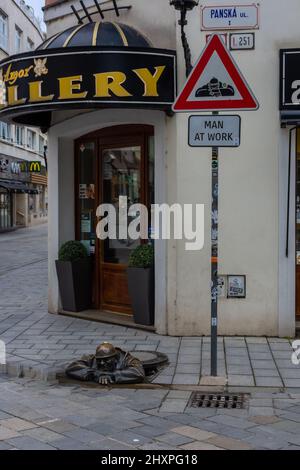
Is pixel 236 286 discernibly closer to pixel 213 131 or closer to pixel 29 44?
pixel 213 131

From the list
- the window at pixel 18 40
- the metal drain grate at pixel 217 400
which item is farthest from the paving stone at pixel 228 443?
the window at pixel 18 40

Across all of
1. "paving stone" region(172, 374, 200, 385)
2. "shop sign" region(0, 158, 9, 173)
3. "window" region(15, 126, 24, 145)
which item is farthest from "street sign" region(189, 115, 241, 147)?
"window" region(15, 126, 24, 145)

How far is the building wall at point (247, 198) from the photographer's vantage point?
7.44 metres

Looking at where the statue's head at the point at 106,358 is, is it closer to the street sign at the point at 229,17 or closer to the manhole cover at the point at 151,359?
the manhole cover at the point at 151,359

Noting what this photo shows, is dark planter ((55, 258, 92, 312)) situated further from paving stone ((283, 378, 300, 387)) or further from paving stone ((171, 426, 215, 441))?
paving stone ((171, 426, 215, 441))

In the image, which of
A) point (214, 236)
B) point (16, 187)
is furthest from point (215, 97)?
point (16, 187)

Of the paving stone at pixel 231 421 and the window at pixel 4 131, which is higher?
the window at pixel 4 131

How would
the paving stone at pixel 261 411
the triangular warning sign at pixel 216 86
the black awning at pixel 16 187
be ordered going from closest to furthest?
1. the paving stone at pixel 261 411
2. the triangular warning sign at pixel 216 86
3. the black awning at pixel 16 187

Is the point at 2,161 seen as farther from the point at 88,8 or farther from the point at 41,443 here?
the point at 41,443

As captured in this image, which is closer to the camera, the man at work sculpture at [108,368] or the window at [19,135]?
the man at work sculpture at [108,368]

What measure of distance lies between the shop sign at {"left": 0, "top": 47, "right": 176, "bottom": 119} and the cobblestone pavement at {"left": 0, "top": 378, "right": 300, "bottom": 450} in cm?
331

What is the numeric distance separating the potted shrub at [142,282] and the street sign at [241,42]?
2.74 meters

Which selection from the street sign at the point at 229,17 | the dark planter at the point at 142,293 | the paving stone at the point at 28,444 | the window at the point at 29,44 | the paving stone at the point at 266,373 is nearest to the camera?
the paving stone at the point at 28,444

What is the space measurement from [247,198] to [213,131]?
6.51 ft
